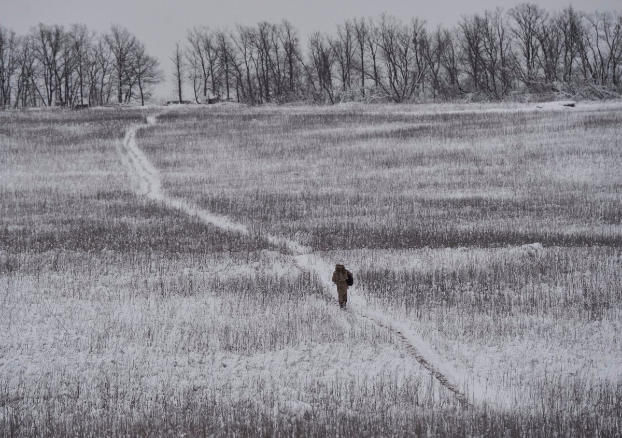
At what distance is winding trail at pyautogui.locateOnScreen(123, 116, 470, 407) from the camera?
9125 mm

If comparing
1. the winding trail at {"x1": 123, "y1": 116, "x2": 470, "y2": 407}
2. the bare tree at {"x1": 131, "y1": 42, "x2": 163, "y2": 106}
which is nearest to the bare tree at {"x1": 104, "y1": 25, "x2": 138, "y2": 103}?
the bare tree at {"x1": 131, "y1": 42, "x2": 163, "y2": 106}

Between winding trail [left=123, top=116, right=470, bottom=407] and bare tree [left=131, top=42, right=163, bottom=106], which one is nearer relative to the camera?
winding trail [left=123, top=116, right=470, bottom=407]

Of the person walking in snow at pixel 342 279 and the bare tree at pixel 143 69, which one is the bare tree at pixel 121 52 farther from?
the person walking in snow at pixel 342 279

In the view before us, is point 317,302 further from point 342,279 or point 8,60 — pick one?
point 8,60

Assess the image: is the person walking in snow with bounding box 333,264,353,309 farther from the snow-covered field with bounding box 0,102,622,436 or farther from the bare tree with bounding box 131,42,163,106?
the bare tree with bounding box 131,42,163,106

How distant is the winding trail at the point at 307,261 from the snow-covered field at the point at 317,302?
2.6 inches

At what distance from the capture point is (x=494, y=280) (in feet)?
42.2

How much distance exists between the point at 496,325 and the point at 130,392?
629 centimetres

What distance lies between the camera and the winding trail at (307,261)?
912 centimetres

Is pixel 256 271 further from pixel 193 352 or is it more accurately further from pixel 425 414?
pixel 425 414

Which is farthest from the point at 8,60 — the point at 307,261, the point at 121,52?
the point at 307,261

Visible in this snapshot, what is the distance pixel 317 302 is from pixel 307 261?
3.49 meters

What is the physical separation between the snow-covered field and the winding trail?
Result: 0.21ft

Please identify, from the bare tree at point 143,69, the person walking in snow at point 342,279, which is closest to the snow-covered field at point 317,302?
the person walking in snow at point 342,279
